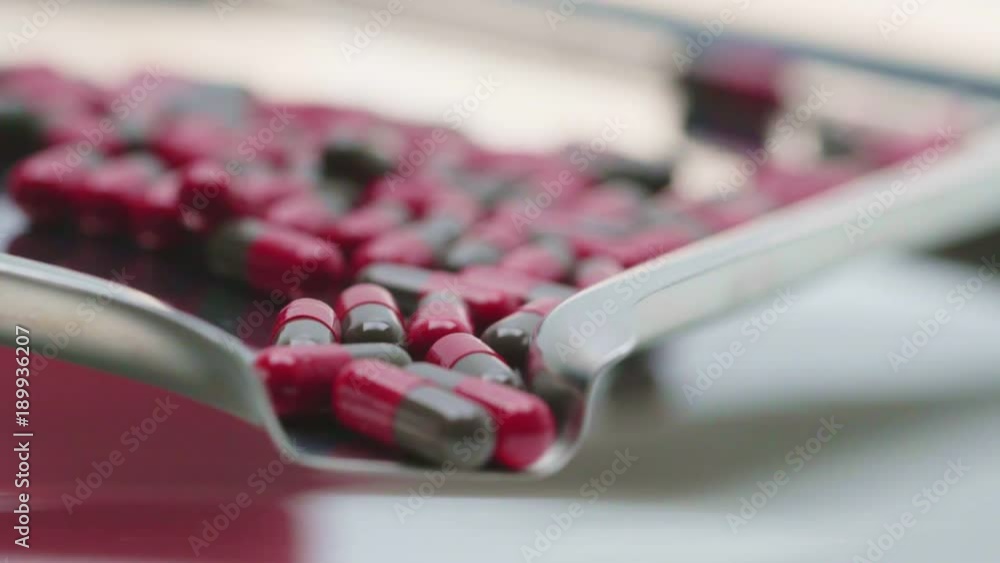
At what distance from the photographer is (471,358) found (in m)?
1.12

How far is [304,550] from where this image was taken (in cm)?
88

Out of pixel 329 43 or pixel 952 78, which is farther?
pixel 329 43

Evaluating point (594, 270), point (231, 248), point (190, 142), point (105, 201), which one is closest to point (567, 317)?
point (594, 270)

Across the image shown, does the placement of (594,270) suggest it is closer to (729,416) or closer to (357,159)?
(729,416)

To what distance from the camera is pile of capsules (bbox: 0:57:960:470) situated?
103 centimetres

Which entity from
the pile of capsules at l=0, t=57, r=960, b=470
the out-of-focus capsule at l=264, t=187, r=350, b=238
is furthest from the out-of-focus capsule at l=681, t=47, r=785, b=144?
the out-of-focus capsule at l=264, t=187, r=350, b=238

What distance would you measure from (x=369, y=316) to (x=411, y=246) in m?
0.31

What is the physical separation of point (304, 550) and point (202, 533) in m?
0.08

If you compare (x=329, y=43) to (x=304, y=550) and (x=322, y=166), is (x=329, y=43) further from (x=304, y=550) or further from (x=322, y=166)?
(x=304, y=550)

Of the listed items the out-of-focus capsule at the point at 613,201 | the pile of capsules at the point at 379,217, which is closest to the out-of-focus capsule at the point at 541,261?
the pile of capsules at the point at 379,217

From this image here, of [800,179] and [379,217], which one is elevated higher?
[800,179]

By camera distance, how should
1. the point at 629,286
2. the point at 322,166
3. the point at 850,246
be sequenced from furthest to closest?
1. the point at 322,166
2. the point at 850,246
3. the point at 629,286

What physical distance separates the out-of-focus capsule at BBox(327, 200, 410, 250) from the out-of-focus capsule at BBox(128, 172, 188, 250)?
213mm

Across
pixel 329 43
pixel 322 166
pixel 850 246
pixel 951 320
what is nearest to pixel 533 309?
pixel 850 246
